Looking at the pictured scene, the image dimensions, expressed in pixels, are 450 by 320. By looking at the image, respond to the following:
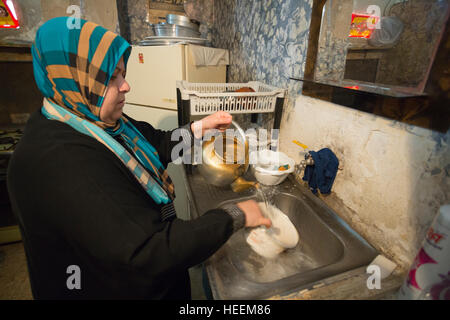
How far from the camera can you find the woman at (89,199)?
53cm

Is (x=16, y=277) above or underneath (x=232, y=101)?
underneath

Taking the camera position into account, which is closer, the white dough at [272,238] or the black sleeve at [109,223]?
the black sleeve at [109,223]

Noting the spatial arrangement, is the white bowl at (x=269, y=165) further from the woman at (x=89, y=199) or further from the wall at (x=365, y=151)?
the woman at (x=89, y=199)

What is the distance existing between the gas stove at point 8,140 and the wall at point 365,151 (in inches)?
80.0

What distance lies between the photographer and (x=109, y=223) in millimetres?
518

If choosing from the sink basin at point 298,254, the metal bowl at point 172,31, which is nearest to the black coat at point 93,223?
the sink basin at point 298,254

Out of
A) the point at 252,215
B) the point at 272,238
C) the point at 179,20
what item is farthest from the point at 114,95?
the point at 179,20

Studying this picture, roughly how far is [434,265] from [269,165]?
72 centimetres

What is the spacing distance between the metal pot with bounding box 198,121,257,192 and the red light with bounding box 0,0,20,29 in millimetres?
2291

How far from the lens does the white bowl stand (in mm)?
1068

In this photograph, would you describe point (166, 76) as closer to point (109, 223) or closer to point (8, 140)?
point (8, 140)
